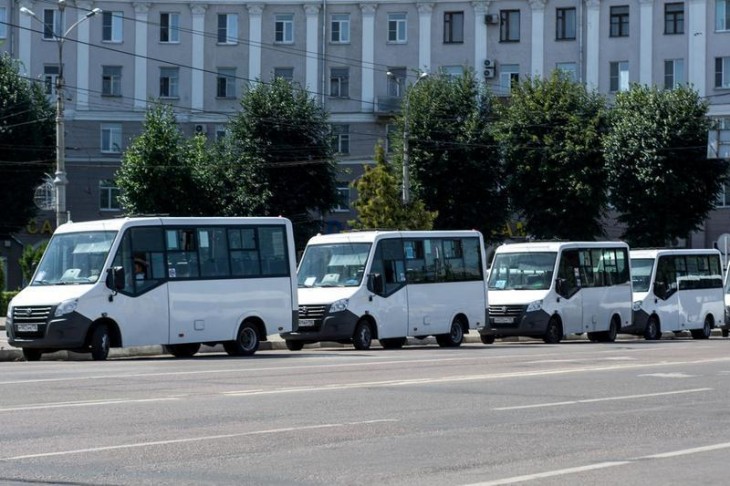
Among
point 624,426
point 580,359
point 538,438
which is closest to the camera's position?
point 538,438

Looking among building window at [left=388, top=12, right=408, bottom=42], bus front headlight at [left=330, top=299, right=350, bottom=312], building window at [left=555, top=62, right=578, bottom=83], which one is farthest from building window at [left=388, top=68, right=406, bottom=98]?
bus front headlight at [left=330, top=299, right=350, bottom=312]

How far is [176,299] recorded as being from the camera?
87.4 feet

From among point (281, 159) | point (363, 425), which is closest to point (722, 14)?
point (281, 159)

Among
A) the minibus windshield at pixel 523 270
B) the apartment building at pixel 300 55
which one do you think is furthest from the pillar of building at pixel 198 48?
the minibus windshield at pixel 523 270

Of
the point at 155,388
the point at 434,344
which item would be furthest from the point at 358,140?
the point at 155,388

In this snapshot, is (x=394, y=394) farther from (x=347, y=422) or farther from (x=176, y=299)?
(x=176, y=299)

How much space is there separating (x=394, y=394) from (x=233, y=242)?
11435 mm

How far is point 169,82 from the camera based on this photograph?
71.9 m

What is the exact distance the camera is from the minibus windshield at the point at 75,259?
1005 inches

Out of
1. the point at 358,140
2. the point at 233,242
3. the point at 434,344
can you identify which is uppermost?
the point at 358,140

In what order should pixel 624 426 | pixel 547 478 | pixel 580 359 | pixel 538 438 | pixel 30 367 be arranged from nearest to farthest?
1. pixel 547 478
2. pixel 538 438
3. pixel 624 426
4. pixel 30 367
5. pixel 580 359

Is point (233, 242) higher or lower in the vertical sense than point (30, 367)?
higher

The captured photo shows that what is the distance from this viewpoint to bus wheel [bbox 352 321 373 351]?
102 feet

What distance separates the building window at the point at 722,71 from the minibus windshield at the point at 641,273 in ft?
90.3
